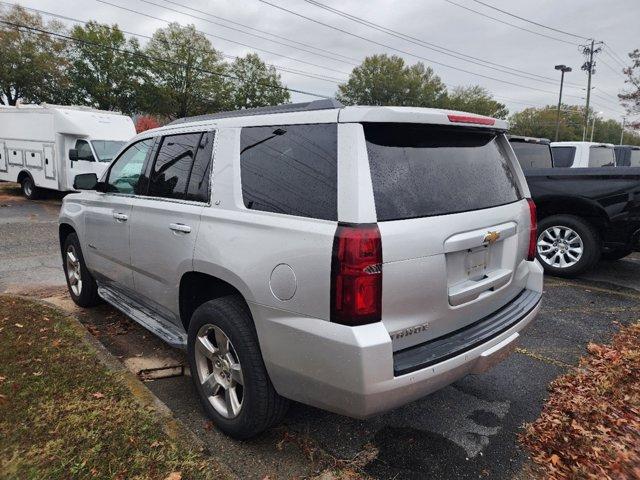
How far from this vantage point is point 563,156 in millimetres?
9508

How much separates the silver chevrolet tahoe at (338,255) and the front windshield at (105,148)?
37.0 feet

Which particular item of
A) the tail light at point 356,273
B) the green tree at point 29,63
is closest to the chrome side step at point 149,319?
the tail light at point 356,273

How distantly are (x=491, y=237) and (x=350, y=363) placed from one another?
1114 mm

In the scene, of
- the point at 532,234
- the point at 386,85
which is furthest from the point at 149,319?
the point at 386,85

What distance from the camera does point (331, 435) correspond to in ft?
9.04

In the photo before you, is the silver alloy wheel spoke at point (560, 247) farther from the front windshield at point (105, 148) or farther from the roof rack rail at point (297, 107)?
the front windshield at point (105, 148)

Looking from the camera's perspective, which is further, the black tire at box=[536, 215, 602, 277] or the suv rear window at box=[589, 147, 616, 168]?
the suv rear window at box=[589, 147, 616, 168]

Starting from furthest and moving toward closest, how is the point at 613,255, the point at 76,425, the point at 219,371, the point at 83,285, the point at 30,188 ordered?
the point at 30,188
the point at 613,255
the point at 83,285
the point at 219,371
the point at 76,425

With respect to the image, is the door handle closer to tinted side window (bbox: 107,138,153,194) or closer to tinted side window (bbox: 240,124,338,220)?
tinted side window (bbox: 240,124,338,220)

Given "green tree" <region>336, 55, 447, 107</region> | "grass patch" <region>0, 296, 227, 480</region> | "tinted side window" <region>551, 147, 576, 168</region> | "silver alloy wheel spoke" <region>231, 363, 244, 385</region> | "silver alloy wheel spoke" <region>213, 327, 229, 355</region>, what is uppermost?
"green tree" <region>336, 55, 447, 107</region>

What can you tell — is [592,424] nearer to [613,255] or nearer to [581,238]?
[581,238]

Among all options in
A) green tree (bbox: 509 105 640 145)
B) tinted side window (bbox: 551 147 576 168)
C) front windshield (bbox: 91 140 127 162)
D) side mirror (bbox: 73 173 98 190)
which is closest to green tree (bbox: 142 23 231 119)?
front windshield (bbox: 91 140 127 162)

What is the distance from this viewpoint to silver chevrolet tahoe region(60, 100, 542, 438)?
6.57 ft

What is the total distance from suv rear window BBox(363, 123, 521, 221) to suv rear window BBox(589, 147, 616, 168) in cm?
818
